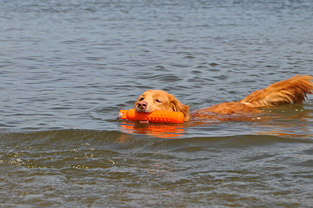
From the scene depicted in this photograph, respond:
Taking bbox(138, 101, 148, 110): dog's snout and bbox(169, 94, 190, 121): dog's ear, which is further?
bbox(169, 94, 190, 121): dog's ear

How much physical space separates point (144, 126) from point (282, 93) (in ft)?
8.25

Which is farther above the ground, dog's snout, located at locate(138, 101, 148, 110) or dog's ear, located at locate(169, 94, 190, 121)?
dog's snout, located at locate(138, 101, 148, 110)

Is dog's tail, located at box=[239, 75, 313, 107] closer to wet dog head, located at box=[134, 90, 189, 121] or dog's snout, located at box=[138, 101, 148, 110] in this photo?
wet dog head, located at box=[134, 90, 189, 121]

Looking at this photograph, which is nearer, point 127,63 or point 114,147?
point 114,147

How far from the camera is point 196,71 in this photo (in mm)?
12148

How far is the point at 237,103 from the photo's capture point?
867cm

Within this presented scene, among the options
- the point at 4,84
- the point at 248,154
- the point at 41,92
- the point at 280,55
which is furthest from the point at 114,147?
the point at 280,55

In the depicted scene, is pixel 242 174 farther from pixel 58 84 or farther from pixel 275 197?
pixel 58 84

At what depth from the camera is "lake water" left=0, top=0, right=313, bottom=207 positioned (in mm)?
4816

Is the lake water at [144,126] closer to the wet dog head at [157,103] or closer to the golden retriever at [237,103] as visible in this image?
the golden retriever at [237,103]

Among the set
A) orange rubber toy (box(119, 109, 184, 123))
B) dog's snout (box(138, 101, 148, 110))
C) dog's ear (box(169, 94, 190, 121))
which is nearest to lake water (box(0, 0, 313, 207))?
orange rubber toy (box(119, 109, 184, 123))

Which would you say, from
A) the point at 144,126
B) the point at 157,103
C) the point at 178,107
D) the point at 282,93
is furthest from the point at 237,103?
the point at 144,126

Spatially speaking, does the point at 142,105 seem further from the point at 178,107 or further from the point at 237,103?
the point at 237,103

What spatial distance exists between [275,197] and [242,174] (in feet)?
2.11
